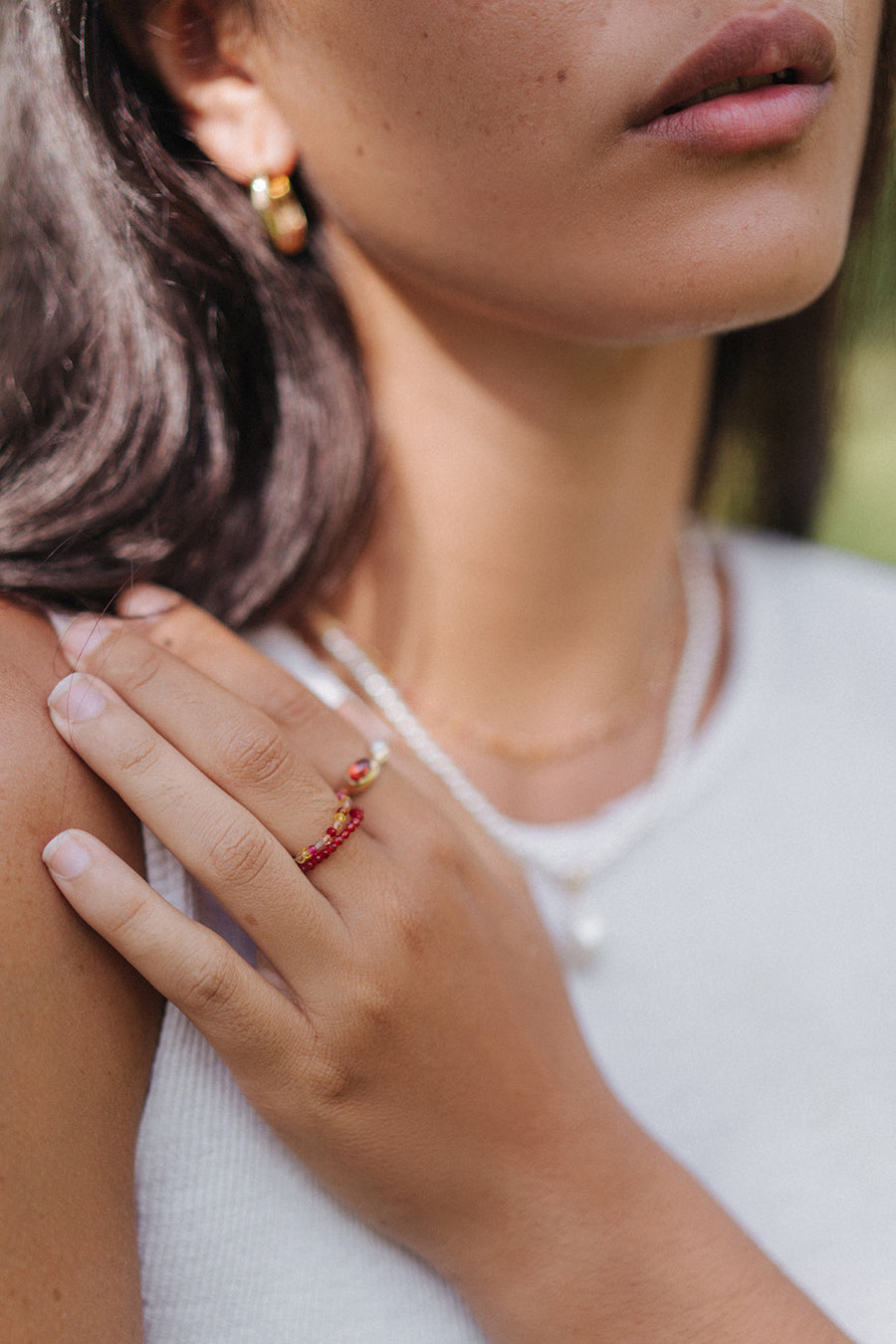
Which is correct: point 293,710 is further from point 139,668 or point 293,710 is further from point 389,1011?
point 389,1011

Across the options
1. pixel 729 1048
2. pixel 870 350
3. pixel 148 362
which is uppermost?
pixel 148 362

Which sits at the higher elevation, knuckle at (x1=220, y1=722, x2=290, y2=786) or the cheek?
the cheek

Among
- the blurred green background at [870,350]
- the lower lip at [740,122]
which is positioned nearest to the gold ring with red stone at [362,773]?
the lower lip at [740,122]

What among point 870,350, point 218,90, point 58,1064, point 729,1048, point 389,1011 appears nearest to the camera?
point 58,1064

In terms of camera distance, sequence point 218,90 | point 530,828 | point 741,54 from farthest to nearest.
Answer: point 530,828 → point 218,90 → point 741,54

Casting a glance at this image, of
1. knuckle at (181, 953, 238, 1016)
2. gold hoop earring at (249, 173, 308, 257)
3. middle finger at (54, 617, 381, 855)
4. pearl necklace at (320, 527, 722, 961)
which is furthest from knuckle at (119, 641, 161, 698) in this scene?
gold hoop earring at (249, 173, 308, 257)

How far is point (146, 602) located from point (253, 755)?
0.30 metres

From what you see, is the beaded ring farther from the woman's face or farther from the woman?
the woman's face

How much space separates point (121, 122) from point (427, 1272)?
131 cm

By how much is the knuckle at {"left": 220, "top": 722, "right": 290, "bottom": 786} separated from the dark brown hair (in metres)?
0.29

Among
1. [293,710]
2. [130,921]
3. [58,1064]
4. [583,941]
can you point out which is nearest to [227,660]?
[293,710]

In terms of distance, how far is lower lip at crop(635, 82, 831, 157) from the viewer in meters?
1.15

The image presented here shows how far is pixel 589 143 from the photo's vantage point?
113 cm

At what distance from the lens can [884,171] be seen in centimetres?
169
